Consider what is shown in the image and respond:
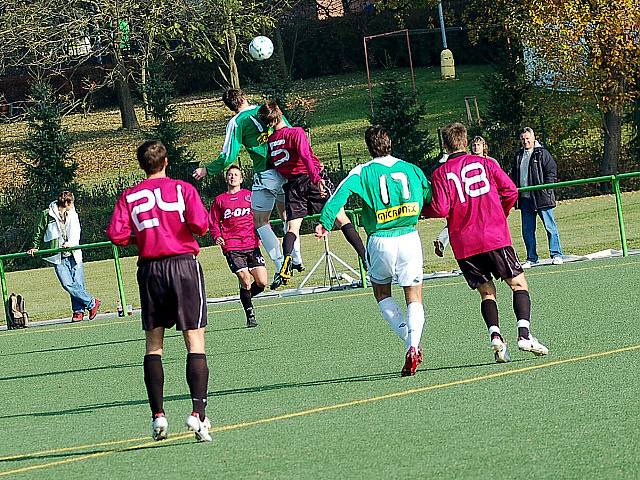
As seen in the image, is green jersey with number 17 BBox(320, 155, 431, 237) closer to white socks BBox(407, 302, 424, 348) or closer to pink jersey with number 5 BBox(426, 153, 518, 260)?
pink jersey with number 5 BBox(426, 153, 518, 260)

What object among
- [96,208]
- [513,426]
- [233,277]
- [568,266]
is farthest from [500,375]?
[96,208]

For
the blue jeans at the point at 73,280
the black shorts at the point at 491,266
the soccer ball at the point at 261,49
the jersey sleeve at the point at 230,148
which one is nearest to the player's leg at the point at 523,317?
the black shorts at the point at 491,266

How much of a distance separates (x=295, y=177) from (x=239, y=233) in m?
2.85

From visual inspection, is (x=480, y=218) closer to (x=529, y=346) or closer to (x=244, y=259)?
(x=529, y=346)

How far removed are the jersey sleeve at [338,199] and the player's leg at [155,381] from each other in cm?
203

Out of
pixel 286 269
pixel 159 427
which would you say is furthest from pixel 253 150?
pixel 159 427

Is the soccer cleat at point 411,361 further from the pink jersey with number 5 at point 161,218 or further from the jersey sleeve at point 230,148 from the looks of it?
the jersey sleeve at point 230,148

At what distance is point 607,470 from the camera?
6090 millimetres

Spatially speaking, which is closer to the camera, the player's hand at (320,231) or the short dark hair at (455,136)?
the player's hand at (320,231)

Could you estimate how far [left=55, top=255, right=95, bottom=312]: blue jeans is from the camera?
66.5ft

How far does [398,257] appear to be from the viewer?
9.79 meters

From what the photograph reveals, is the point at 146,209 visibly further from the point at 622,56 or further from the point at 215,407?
the point at 622,56

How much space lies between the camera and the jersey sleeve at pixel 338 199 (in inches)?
380

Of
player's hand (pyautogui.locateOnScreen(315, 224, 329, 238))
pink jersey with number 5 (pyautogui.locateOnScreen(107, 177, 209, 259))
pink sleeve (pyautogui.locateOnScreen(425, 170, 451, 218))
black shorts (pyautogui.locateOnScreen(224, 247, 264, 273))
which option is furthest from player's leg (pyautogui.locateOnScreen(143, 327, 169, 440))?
black shorts (pyautogui.locateOnScreen(224, 247, 264, 273))
